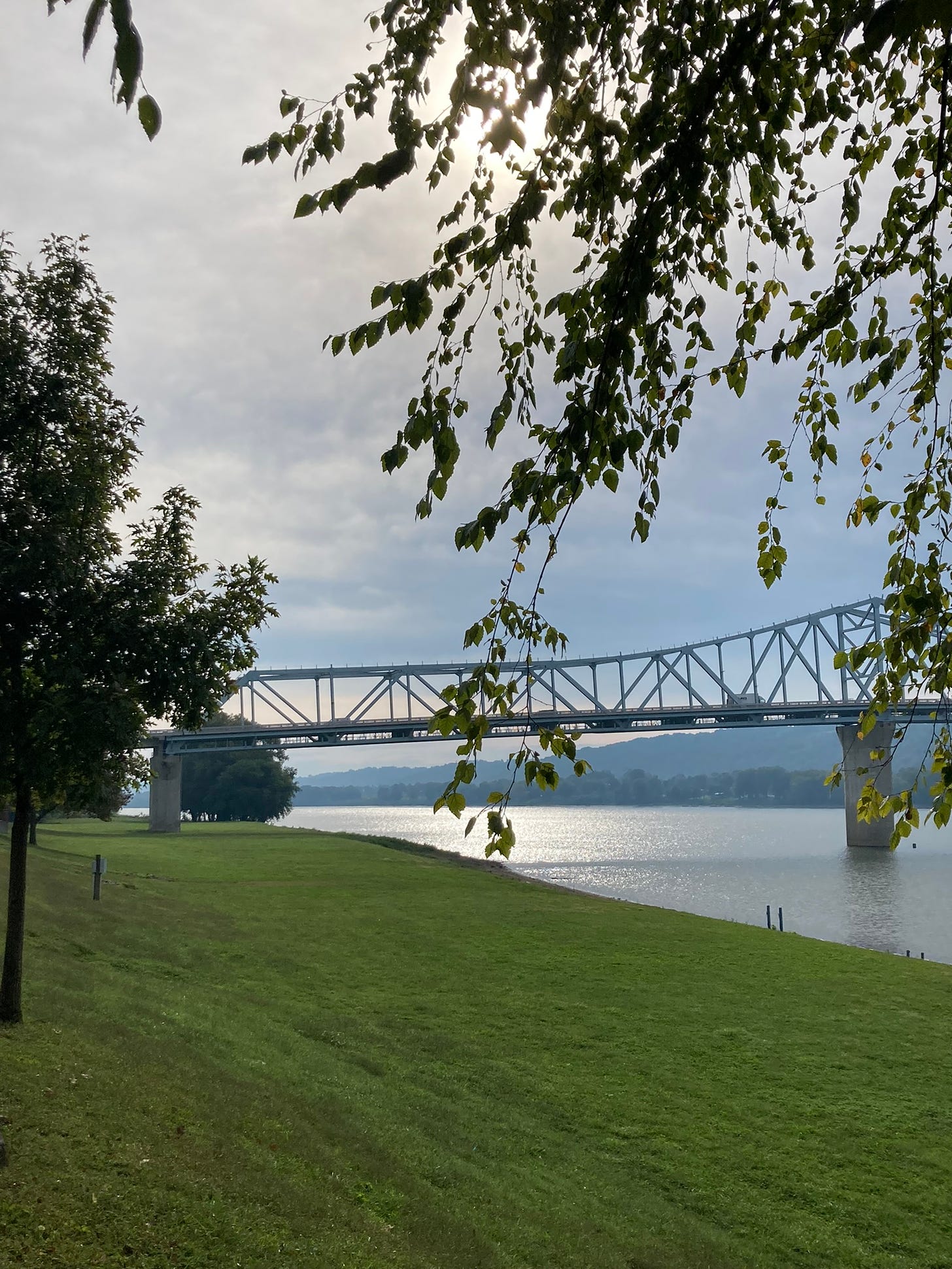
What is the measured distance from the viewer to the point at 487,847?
3.47 m

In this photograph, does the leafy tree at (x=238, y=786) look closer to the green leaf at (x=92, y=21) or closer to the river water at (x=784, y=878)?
the river water at (x=784, y=878)

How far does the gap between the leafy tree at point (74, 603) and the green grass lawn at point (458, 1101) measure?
3.06 m

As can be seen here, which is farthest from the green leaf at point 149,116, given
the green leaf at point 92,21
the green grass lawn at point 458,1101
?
the green grass lawn at point 458,1101

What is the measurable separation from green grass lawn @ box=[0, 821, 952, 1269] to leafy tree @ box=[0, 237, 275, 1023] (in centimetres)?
306

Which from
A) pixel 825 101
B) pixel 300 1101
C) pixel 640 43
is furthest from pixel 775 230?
pixel 300 1101

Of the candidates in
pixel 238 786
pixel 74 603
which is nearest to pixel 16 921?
Result: pixel 74 603

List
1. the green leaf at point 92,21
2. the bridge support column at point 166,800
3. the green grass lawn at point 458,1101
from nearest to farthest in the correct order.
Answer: the green leaf at point 92,21, the green grass lawn at point 458,1101, the bridge support column at point 166,800

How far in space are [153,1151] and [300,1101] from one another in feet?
9.18

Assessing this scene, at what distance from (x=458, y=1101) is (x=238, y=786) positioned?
331ft

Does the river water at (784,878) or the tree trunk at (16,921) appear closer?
the tree trunk at (16,921)

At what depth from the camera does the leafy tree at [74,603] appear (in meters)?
10.4

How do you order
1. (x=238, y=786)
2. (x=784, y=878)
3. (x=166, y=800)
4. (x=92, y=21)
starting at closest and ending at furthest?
(x=92, y=21), (x=784, y=878), (x=166, y=800), (x=238, y=786)

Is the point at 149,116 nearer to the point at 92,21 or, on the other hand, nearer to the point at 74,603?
the point at 92,21

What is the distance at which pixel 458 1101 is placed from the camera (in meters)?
11.6
